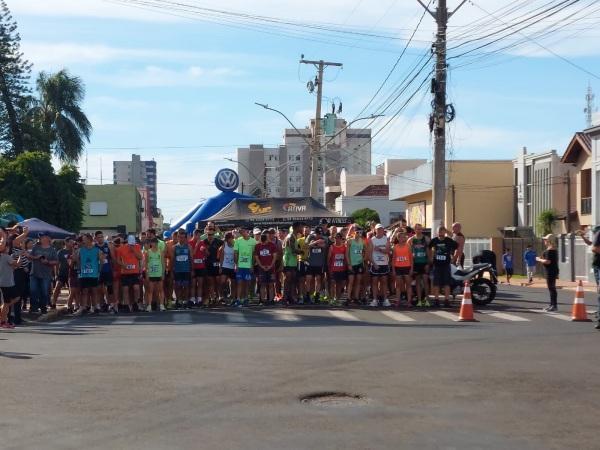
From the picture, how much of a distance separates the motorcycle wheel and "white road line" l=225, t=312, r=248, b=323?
559 centimetres

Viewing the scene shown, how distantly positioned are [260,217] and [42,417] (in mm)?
20741

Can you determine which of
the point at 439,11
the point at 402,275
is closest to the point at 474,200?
the point at 439,11

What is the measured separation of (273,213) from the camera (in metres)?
29.0

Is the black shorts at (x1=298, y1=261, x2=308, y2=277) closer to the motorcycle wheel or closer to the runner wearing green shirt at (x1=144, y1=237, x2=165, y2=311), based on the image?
the runner wearing green shirt at (x1=144, y1=237, x2=165, y2=311)

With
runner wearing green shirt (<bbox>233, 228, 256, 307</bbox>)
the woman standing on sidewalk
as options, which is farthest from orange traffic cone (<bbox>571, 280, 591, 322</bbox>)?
runner wearing green shirt (<bbox>233, 228, 256, 307</bbox>)

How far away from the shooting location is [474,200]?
2283 inches

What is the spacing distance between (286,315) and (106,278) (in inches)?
182

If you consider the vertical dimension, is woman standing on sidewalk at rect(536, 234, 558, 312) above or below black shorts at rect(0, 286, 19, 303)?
above

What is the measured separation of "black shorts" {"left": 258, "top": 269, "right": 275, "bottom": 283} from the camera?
69.6ft

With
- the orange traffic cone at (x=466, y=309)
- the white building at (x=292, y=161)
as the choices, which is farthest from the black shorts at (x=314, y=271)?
the white building at (x=292, y=161)

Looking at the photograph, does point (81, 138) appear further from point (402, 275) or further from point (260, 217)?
point (402, 275)

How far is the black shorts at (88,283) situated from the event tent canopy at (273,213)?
8400 mm

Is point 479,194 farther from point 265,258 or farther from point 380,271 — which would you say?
point 265,258

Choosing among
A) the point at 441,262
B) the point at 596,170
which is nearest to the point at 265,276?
the point at 441,262
